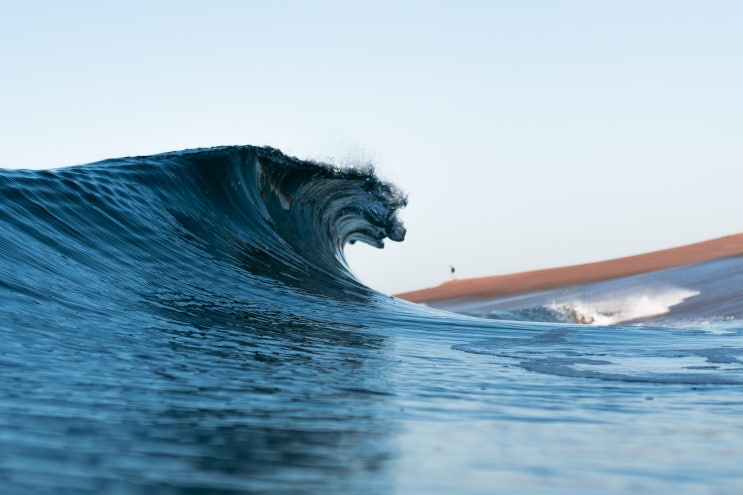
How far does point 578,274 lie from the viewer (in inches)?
1272

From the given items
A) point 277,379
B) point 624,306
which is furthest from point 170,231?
point 624,306

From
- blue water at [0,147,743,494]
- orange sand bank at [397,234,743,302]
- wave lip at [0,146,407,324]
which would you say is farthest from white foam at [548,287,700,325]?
orange sand bank at [397,234,743,302]

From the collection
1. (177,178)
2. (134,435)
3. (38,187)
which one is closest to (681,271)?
(177,178)

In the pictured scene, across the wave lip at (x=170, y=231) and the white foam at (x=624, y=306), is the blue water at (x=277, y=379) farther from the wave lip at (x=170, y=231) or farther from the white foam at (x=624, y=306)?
the white foam at (x=624, y=306)

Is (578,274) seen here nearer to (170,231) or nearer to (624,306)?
(624,306)

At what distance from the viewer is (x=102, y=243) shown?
6234mm

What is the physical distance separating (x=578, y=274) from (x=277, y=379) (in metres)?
30.4

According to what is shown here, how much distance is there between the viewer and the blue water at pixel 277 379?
Result: 180 cm

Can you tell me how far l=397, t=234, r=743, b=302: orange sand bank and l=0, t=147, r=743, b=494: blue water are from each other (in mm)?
21204

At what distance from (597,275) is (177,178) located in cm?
2373

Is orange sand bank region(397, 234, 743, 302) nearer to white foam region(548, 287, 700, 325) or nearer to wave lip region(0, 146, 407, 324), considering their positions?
white foam region(548, 287, 700, 325)

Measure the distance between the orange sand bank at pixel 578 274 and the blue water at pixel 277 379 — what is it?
2120 cm

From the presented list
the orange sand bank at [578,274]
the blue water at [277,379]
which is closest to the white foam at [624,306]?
the blue water at [277,379]

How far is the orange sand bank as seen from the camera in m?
28.2
